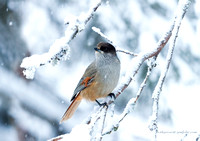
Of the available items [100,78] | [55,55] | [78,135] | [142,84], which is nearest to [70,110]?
[100,78]

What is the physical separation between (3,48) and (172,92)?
289cm

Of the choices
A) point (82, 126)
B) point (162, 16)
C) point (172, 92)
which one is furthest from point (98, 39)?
point (82, 126)

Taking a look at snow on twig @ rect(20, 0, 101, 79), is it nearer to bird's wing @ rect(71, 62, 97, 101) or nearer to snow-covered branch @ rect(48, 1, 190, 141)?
snow-covered branch @ rect(48, 1, 190, 141)

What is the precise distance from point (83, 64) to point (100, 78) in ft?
5.69

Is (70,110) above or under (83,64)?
under

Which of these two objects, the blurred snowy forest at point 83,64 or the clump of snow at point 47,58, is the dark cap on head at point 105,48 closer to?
the blurred snowy forest at point 83,64

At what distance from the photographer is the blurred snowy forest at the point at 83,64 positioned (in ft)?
17.1

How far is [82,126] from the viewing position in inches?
85.2

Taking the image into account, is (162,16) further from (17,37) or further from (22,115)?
(22,115)

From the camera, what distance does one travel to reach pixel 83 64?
229 inches

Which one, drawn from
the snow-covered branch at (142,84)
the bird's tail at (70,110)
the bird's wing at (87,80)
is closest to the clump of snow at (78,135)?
the snow-covered branch at (142,84)

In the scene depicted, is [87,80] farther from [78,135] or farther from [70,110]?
[78,135]

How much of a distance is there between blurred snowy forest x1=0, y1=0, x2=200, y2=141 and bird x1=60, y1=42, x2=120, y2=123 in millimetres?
537

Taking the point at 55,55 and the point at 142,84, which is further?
the point at 142,84
